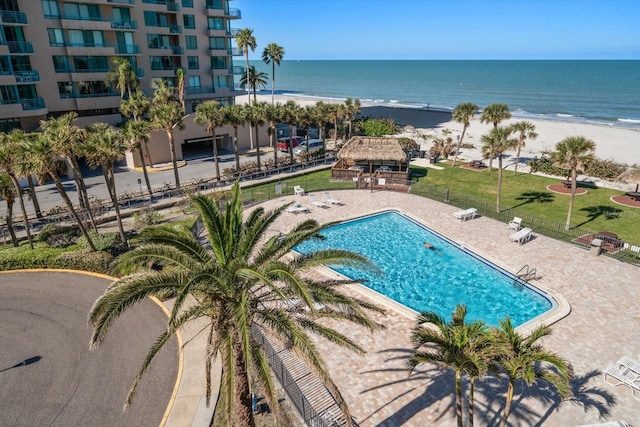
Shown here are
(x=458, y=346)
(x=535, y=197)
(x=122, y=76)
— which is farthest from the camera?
(x=122, y=76)

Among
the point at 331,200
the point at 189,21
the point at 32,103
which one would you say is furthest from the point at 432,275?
the point at 189,21

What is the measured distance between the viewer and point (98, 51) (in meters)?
46.1

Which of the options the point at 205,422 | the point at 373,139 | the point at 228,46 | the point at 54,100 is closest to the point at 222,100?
→ the point at 228,46

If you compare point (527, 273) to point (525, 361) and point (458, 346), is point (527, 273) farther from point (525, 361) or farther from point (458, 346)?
point (458, 346)

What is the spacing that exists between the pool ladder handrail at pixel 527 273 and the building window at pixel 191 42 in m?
50.8

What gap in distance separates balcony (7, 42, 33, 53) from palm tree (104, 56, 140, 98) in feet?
23.6

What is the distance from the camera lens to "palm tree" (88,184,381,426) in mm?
9133

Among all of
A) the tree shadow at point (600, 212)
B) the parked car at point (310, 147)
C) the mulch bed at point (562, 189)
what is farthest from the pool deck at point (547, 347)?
the parked car at point (310, 147)

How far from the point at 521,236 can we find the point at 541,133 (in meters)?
47.4

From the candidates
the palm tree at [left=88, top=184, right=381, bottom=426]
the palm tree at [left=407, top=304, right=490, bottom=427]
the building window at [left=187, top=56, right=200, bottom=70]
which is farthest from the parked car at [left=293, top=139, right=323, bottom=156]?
the palm tree at [left=407, top=304, right=490, bottom=427]

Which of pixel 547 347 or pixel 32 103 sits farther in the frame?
pixel 32 103

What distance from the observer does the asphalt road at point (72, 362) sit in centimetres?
1357

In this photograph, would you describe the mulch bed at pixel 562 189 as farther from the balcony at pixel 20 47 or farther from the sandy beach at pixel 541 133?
the balcony at pixel 20 47

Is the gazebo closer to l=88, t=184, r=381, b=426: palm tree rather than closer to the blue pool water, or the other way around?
the blue pool water
